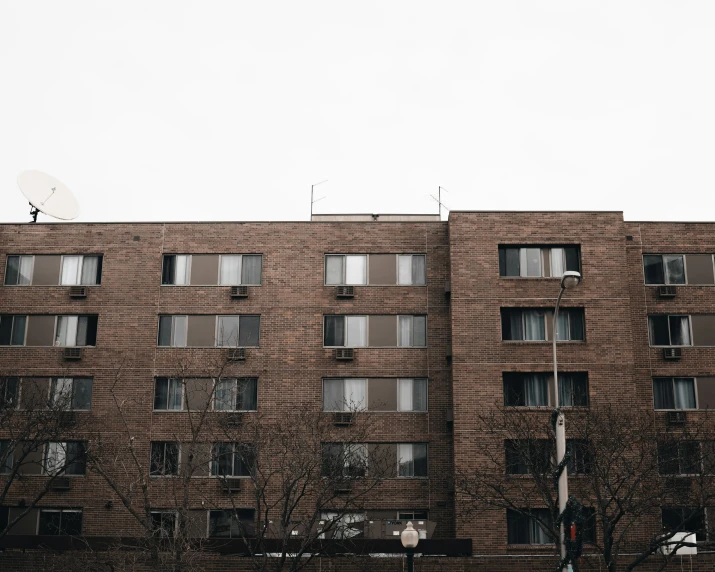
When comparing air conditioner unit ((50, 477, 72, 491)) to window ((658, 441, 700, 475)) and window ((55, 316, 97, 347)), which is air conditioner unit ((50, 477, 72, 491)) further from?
window ((658, 441, 700, 475))

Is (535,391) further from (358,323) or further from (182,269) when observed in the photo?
(182,269)

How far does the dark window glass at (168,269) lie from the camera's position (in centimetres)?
4065

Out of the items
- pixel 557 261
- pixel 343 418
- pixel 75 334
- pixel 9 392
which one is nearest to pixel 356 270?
pixel 343 418

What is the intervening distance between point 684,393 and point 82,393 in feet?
79.9

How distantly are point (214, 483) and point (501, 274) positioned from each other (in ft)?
46.2

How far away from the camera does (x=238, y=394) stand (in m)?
39.2

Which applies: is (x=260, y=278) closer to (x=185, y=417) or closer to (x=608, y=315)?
(x=185, y=417)

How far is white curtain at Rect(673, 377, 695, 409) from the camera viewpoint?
38844 mm

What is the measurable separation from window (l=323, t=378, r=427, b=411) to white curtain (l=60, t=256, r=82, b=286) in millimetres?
11403

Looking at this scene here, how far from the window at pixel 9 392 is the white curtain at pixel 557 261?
71.6 ft

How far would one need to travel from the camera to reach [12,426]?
1487 inches

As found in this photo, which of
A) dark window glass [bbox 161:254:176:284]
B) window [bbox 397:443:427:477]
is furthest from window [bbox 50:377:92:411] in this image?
window [bbox 397:443:427:477]

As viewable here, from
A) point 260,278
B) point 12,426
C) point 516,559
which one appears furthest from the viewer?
point 260,278

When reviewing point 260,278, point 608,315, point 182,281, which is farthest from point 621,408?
point 182,281
